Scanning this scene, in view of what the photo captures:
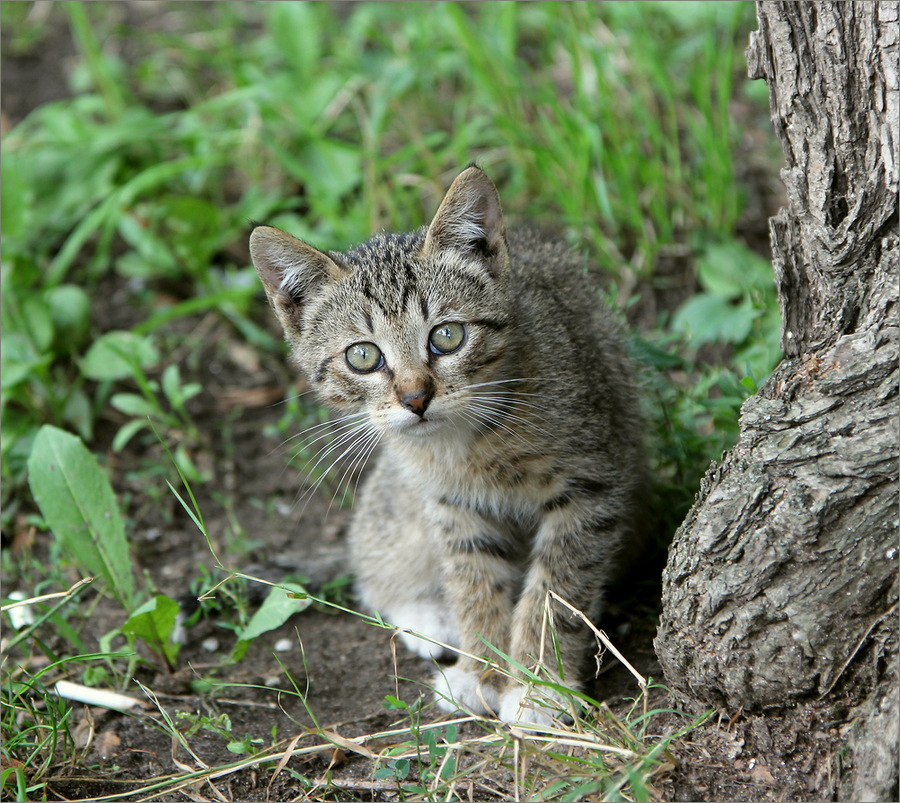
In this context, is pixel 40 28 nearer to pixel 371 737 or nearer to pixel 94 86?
pixel 94 86

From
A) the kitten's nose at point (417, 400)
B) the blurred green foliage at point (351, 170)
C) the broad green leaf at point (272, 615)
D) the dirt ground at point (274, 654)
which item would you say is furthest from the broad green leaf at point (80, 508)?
the kitten's nose at point (417, 400)

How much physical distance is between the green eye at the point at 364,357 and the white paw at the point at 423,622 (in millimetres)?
1298

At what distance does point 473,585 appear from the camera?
12.6 ft

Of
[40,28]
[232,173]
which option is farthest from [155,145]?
[40,28]

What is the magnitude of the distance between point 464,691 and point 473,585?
1.40ft

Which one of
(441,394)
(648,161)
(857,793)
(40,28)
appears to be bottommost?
(857,793)

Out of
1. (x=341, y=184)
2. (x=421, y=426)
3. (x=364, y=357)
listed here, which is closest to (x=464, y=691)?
(x=421, y=426)

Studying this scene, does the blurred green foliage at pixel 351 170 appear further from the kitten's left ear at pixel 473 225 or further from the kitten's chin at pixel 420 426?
the kitten's chin at pixel 420 426

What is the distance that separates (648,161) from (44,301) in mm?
3625

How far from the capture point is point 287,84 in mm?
6211

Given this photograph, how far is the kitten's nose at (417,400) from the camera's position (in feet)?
10.7

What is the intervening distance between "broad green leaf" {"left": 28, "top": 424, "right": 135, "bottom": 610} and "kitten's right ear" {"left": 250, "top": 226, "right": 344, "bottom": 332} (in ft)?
3.60

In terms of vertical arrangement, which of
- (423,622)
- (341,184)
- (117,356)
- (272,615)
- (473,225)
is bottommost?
(423,622)

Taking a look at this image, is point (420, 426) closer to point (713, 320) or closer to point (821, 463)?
point (821, 463)
